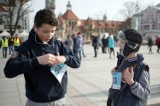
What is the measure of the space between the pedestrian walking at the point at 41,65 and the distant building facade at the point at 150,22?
78740 mm

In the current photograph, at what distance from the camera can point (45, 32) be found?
2.50 meters

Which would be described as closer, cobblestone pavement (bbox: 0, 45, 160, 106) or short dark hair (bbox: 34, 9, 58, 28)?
short dark hair (bbox: 34, 9, 58, 28)

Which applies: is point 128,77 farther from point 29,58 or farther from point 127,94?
point 29,58

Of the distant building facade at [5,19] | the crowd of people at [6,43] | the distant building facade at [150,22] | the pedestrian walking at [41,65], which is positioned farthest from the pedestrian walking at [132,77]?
the distant building facade at [150,22]

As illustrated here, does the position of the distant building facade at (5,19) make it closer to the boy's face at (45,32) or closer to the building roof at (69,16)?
the boy's face at (45,32)

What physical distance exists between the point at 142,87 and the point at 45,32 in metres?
1.10

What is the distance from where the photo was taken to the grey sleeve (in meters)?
2.52

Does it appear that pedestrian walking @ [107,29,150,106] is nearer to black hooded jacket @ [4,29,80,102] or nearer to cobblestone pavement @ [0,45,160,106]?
black hooded jacket @ [4,29,80,102]

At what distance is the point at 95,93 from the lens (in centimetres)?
689

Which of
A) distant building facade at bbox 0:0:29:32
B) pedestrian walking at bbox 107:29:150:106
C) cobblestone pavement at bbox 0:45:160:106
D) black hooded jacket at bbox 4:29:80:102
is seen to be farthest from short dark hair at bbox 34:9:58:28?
distant building facade at bbox 0:0:29:32

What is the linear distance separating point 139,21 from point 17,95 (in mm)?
89161

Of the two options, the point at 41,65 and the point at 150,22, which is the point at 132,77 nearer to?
the point at 41,65

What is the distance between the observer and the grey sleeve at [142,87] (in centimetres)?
→ 252

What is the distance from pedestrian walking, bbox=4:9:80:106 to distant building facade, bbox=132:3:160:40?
78.7 metres
